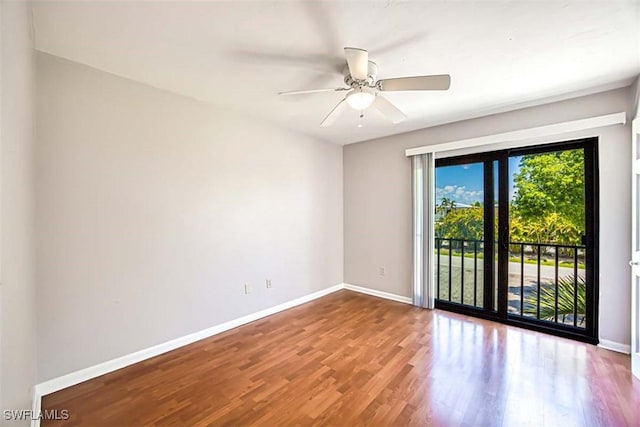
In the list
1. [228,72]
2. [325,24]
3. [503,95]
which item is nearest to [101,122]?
[228,72]

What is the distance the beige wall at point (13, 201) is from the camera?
941mm

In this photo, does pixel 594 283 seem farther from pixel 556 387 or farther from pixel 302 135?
pixel 302 135

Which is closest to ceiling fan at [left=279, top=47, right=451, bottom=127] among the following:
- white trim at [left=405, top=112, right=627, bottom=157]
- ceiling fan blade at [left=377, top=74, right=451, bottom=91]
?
ceiling fan blade at [left=377, top=74, right=451, bottom=91]

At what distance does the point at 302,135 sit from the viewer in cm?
404

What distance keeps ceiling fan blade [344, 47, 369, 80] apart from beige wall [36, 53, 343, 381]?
182 cm

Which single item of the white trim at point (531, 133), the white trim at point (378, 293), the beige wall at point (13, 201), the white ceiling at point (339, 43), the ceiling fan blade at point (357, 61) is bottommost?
the white trim at point (378, 293)

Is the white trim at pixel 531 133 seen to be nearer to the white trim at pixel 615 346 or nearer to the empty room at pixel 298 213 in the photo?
the empty room at pixel 298 213

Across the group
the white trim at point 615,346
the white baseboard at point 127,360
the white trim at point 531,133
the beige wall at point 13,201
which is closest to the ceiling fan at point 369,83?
the beige wall at point 13,201

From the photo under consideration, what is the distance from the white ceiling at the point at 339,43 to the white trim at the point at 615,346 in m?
2.45

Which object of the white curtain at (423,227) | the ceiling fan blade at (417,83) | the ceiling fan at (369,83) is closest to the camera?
the ceiling fan at (369,83)

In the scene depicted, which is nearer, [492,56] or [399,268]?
[492,56]

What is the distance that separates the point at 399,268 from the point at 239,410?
114 inches

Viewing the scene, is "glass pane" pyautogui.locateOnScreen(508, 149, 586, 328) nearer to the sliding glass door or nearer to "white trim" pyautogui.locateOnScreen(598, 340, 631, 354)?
the sliding glass door

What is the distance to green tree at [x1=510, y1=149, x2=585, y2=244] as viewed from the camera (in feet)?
9.41
